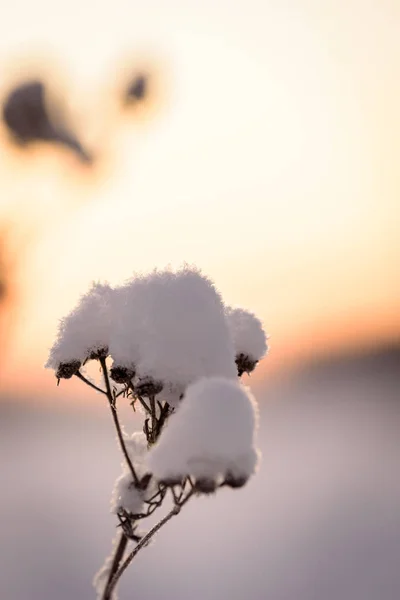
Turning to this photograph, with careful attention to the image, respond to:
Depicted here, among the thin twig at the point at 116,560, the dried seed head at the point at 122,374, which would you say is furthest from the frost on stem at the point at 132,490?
the dried seed head at the point at 122,374

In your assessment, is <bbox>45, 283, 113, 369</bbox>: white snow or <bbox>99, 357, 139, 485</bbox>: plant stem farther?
<bbox>45, 283, 113, 369</bbox>: white snow

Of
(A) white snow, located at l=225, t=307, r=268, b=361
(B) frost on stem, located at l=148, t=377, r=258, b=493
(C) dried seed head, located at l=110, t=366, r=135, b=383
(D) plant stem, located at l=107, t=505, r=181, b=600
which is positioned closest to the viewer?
(B) frost on stem, located at l=148, t=377, r=258, b=493

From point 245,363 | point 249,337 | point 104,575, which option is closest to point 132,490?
point 104,575

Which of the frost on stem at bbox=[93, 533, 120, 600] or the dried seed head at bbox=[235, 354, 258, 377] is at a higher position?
the dried seed head at bbox=[235, 354, 258, 377]

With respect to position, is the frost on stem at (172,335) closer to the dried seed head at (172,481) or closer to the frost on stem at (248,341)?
the frost on stem at (248,341)

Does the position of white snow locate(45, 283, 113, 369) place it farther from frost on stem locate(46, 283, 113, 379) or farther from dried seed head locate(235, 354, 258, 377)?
dried seed head locate(235, 354, 258, 377)

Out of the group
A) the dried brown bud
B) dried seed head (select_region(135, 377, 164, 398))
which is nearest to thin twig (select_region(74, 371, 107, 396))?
dried seed head (select_region(135, 377, 164, 398))

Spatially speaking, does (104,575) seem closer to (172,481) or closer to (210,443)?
(172,481)
